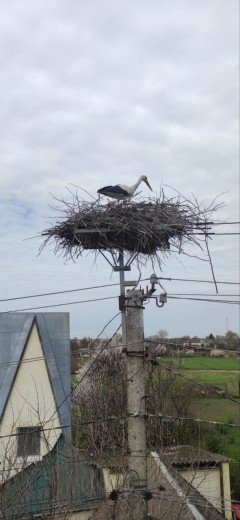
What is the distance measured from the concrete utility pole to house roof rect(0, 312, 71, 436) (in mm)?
3999

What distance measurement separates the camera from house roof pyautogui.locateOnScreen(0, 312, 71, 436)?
9.16m

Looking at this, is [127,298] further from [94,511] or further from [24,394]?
[24,394]

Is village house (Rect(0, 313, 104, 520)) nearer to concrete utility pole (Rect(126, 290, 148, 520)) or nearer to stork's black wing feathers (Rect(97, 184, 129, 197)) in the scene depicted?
stork's black wing feathers (Rect(97, 184, 129, 197))

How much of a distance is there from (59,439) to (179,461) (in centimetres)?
297

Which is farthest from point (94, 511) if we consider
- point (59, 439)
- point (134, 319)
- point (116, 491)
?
point (59, 439)

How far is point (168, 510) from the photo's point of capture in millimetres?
6285

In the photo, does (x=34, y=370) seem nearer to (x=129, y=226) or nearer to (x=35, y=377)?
(x=35, y=377)

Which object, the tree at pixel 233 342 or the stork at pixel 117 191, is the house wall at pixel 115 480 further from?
the stork at pixel 117 191

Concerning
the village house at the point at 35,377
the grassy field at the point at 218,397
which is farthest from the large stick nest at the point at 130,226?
the grassy field at the point at 218,397

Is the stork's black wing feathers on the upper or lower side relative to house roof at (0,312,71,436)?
upper

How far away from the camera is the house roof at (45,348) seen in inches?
360

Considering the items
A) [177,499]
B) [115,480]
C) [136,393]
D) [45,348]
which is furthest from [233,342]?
[136,393]

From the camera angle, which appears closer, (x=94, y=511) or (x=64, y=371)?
(x=94, y=511)

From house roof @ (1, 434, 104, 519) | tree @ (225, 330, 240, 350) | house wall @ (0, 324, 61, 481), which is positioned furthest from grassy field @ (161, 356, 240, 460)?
house roof @ (1, 434, 104, 519)
